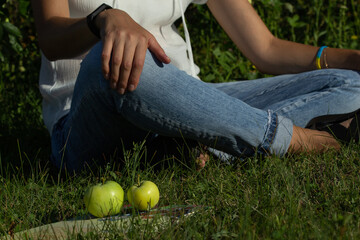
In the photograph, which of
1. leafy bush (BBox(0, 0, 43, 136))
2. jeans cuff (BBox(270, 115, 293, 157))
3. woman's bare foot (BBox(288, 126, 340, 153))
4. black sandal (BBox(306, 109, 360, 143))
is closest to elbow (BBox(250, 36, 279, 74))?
black sandal (BBox(306, 109, 360, 143))

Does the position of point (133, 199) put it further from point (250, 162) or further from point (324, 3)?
point (324, 3)

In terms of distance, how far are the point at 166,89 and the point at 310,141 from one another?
27.2 inches

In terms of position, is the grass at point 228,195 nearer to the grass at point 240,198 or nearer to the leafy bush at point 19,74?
the grass at point 240,198

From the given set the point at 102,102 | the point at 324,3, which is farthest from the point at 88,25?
the point at 324,3

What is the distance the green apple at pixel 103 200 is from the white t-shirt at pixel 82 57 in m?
0.72

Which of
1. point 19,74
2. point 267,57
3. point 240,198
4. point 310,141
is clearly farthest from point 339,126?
point 19,74

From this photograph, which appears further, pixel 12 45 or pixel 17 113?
pixel 17 113

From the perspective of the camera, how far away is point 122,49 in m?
1.80

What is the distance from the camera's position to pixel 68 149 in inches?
91.7

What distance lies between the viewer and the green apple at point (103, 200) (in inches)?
69.6

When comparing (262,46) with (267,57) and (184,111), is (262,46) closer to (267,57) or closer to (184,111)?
(267,57)

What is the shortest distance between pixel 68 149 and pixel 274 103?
0.91 meters

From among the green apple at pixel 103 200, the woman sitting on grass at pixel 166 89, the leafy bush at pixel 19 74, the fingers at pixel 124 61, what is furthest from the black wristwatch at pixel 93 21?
the leafy bush at pixel 19 74

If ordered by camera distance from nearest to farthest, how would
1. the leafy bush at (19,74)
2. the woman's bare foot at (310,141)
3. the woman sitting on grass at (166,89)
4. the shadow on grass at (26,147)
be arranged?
1. the woman sitting on grass at (166,89)
2. the woman's bare foot at (310,141)
3. the shadow on grass at (26,147)
4. the leafy bush at (19,74)
